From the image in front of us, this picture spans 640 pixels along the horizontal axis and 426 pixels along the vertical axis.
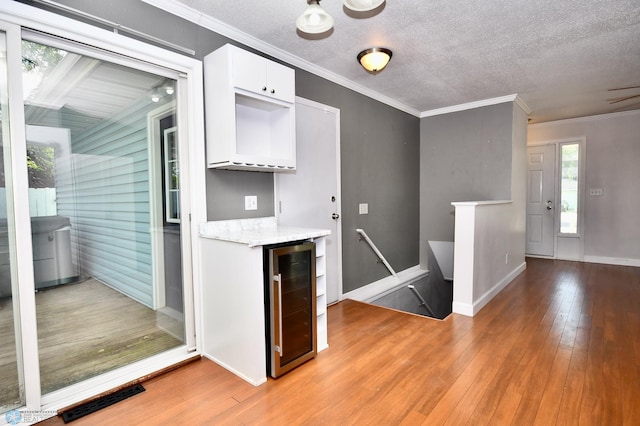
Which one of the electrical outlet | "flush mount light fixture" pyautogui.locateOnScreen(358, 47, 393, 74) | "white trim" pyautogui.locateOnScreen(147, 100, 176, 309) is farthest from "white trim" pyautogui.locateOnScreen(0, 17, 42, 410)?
"flush mount light fixture" pyautogui.locateOnScreen(358, 47, 393, 74)

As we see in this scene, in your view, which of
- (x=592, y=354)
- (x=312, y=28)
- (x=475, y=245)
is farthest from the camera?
(x=475, y=245)

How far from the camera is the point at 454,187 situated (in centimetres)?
497

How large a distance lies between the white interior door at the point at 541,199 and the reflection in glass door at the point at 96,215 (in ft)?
20.7

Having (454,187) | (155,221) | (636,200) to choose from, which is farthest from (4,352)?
(636,200)

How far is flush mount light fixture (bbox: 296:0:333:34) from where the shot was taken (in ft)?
6.28

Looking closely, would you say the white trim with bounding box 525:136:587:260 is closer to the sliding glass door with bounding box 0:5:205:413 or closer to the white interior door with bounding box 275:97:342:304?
the white interior door with bounding box 275:97:342:304

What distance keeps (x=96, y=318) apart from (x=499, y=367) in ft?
8.85

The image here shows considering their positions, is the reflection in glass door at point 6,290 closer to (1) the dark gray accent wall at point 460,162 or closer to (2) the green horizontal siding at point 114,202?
(2) the green horizontal siding at point 114,202

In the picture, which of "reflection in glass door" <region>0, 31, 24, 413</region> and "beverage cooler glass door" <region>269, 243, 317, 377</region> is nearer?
"reflection in glass door" <region>0, 31, 24, 413</region>

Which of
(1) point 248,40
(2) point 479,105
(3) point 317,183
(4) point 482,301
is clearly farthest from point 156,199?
A: (2) point 479,105

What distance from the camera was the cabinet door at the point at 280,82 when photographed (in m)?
2.46

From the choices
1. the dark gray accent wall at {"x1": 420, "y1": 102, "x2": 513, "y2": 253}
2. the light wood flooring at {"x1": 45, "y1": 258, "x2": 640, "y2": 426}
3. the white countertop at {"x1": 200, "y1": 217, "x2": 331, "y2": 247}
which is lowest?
the light wood flooring at {"x1": 45, "y1": 258, "x2": 640, "y2": 426}

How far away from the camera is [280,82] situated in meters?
2.53

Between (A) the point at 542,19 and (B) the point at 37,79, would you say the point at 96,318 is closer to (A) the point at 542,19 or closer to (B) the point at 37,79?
(B) the point at 37,79
